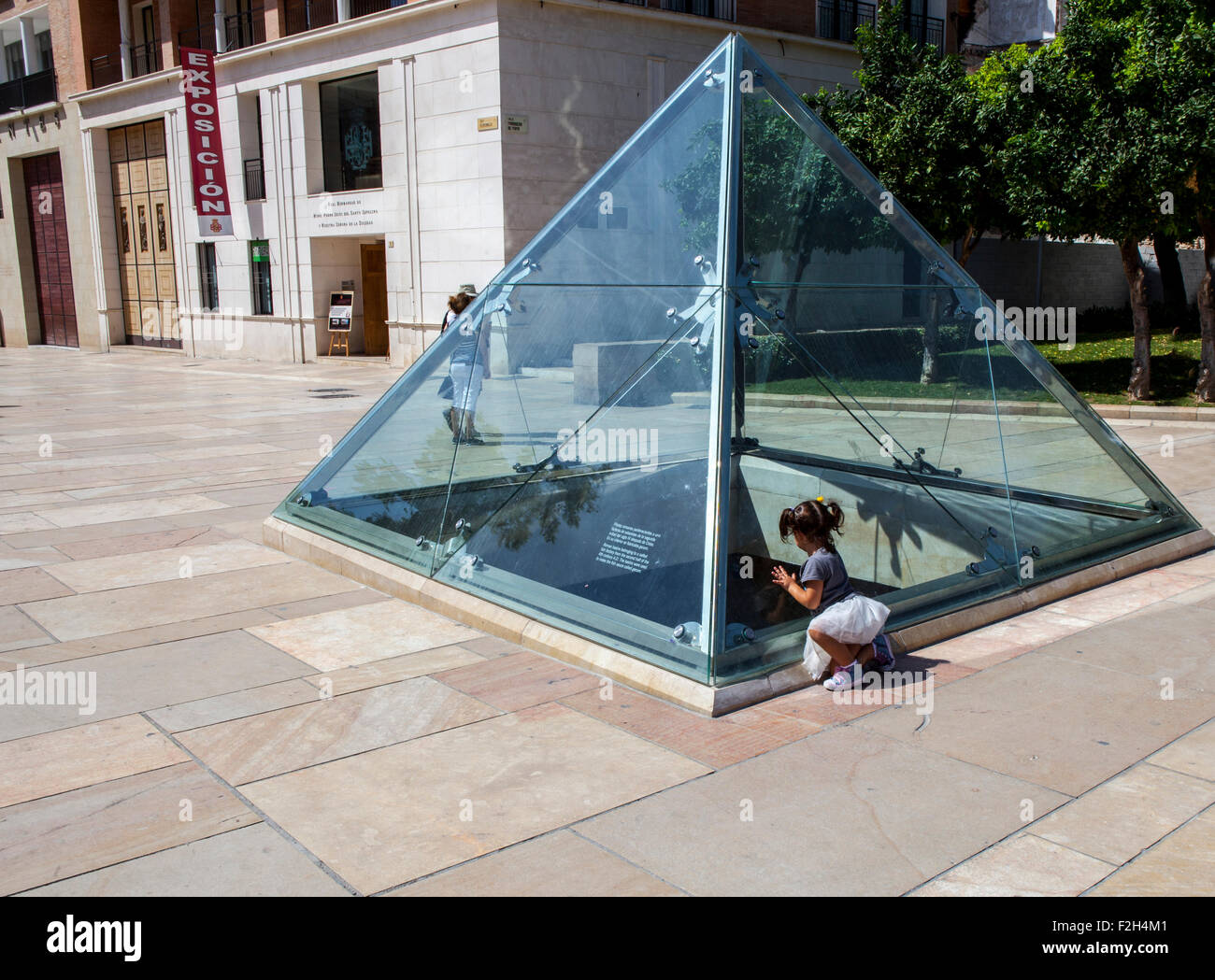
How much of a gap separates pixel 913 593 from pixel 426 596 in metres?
2.80

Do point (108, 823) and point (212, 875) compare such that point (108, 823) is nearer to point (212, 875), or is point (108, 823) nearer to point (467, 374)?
point (212, 875)

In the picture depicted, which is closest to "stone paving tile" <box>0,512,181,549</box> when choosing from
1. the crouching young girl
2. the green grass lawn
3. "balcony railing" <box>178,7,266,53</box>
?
the crouching young girl

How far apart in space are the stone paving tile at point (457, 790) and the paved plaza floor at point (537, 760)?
0.01 meters

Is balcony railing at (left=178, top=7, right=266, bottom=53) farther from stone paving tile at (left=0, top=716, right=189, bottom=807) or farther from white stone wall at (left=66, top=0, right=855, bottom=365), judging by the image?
stone paving tile at (left=0, top=716, right=189, bottom=807)

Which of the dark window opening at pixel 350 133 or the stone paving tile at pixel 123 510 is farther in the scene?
the dark window opening at pixel 350 133

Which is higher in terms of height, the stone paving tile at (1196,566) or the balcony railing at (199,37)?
the balcony railing at (199,37)

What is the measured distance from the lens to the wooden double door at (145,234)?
1193 inches

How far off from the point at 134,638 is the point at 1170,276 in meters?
24.4

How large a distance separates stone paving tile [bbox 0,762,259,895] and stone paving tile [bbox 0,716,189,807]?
0.30ft

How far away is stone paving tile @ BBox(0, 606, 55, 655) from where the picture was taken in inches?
225

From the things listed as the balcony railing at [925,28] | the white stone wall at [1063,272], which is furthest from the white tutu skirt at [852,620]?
the balcony railing at [925,28]

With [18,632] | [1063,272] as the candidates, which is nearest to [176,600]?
[18,632]
